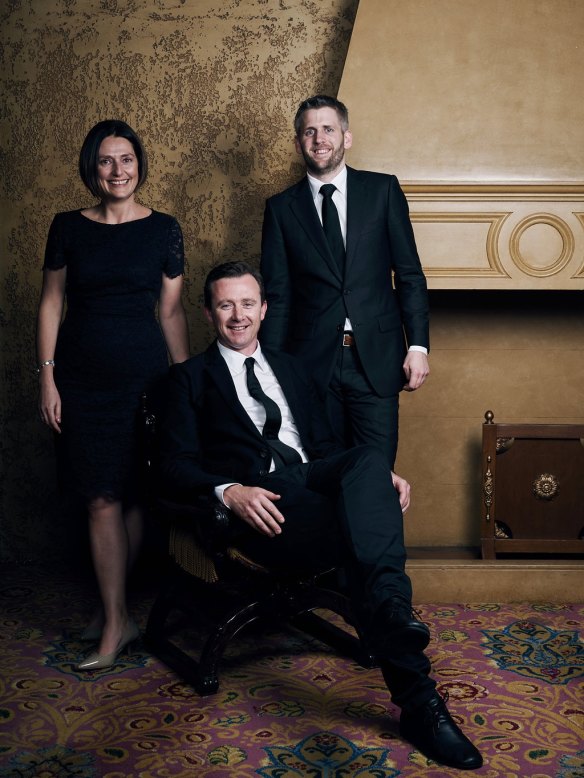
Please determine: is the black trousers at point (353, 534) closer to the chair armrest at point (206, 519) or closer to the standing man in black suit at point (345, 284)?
the chair armrest at point (206, 519)

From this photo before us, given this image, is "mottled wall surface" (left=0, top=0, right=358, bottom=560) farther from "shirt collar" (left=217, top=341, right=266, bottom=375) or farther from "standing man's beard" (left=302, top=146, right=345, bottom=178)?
"shirt collar" (left=217, top=341, right=266, bottom=375)

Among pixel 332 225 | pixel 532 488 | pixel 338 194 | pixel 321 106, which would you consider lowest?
pixel 532 488

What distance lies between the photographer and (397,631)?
2.00m

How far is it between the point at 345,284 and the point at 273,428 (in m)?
0.56

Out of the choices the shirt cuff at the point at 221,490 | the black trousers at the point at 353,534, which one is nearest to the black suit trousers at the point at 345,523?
the black trousers at the point at 353,534

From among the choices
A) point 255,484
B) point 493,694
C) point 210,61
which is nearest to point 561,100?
point 210,61

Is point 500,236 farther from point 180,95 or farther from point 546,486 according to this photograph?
point 180,95

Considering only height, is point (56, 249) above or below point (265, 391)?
above

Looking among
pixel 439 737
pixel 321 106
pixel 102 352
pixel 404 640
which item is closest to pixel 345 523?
pixel 404 640

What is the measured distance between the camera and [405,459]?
3.79 m

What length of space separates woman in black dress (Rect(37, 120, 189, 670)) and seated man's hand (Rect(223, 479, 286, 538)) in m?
0.60

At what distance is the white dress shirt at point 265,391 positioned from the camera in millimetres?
2625

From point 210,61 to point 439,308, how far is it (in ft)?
4.64

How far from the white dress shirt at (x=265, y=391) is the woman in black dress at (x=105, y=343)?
31 cm
